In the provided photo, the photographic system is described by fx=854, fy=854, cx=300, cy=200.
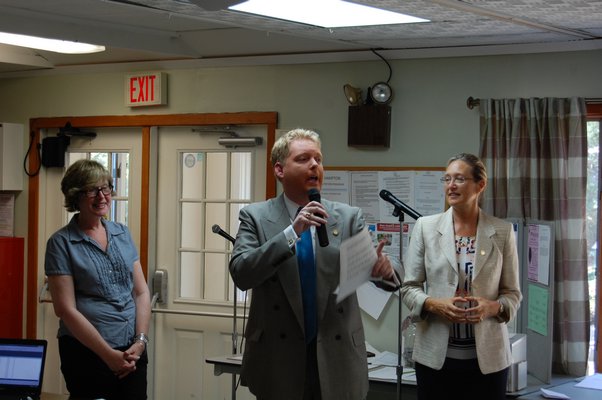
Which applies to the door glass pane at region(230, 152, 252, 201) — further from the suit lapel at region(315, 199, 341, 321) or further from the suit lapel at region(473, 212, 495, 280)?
the suit lapel at region(315, 199, 341, 321)

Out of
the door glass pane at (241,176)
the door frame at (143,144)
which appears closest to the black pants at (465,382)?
the door frame at (143,144)

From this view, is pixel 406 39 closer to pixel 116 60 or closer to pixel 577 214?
pixel 577 214

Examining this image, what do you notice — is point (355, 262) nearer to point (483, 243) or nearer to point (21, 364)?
point (483, 243)

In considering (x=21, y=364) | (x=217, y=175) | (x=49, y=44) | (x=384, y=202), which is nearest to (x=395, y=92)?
(x=384, y=202)

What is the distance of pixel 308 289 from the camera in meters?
2.65

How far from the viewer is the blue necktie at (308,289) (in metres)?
2.64

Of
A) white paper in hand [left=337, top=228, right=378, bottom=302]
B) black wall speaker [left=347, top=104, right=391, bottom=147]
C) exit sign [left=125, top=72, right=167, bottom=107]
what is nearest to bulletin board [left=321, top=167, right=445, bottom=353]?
black wall speaker [left=347, top=104, right=391, bottom=147]

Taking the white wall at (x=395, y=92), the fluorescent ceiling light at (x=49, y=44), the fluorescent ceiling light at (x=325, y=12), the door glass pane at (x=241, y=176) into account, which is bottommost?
the door glass pane at (x=241, y=176)

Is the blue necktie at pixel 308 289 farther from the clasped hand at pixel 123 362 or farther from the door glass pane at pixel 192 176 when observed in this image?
the door glass pane at pixel 192 176

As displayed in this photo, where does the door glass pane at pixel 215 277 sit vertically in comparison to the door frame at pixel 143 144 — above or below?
below

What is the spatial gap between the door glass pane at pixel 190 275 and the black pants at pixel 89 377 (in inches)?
73.7

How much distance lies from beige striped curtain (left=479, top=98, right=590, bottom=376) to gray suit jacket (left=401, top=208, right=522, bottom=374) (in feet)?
2.79

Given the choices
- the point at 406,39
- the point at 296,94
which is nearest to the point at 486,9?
the point at 406,39

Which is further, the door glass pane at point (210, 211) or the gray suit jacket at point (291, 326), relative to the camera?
the door glass pane at point (210, 211)
